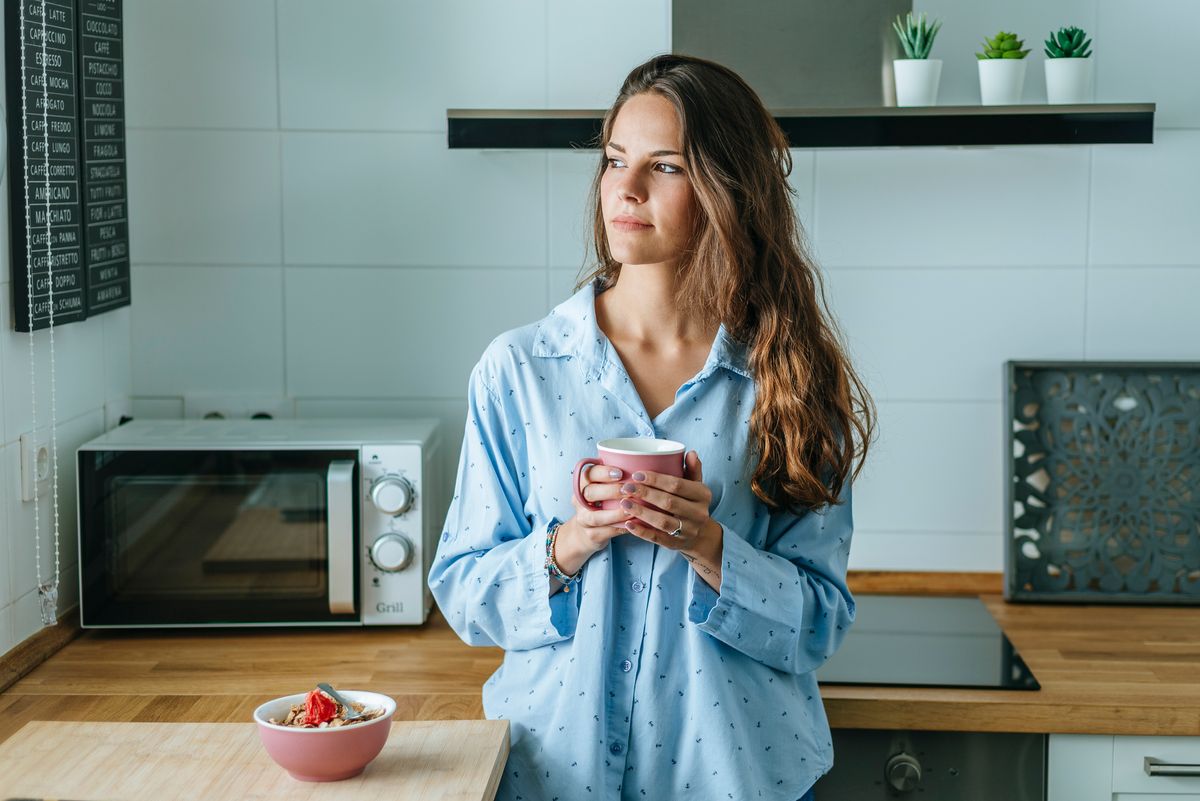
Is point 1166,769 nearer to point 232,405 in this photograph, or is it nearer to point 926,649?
point 926,649

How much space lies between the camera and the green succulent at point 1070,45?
1873mm

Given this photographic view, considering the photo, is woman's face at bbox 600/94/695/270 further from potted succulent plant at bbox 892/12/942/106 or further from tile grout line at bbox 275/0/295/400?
tile grout line at bbox 275/0/295/400

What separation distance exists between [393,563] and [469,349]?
43cm

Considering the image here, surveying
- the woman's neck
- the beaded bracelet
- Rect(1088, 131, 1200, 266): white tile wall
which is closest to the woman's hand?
the beaded bracelet

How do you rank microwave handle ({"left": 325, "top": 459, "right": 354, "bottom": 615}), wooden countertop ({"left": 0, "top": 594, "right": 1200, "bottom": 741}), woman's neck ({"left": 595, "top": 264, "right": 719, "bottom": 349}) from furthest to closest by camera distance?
microwave handle ({"left": 325, "top": 459, "right": 354, "bottom": 615}) < wooden countertop ({"left": 0, "top": 594, "right": 1200, "bottom": 741}) < woman's neck ({"left": 595, "top": 264, "right": 719, "bottom": 349})

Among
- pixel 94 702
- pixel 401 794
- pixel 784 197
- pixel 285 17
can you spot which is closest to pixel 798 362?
pixel 784 197

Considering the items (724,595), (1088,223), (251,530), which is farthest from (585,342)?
(1088,223)

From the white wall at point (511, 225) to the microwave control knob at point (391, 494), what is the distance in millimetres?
313

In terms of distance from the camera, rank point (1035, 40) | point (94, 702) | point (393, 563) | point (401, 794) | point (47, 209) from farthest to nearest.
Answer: point (1035, 40) → point (393, 563) → point (47, 209) → point (94, 702) → point (401, 794)

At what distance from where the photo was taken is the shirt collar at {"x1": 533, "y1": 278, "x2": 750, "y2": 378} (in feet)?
4.49

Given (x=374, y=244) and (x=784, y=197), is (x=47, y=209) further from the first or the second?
(x=784, y=197)

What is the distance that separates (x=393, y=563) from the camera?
183 centimetres

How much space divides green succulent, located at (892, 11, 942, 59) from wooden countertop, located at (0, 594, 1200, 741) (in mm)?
881

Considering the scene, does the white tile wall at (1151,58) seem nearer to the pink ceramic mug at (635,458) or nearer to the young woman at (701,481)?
the young woman at (701,481)
